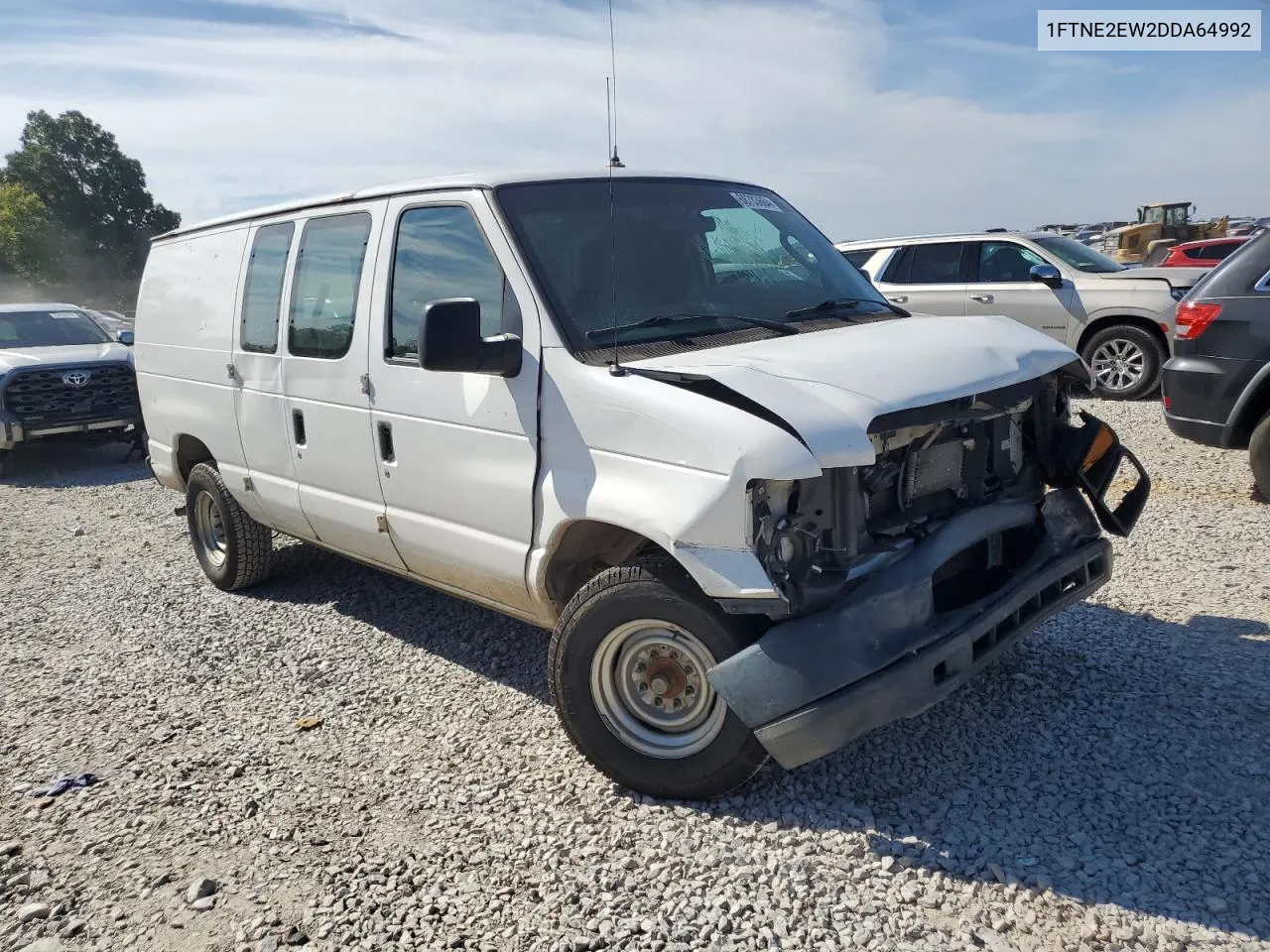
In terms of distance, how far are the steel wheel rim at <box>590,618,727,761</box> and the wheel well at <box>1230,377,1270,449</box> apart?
488 cm

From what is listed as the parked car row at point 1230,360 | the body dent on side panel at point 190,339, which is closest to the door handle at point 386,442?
the body dent on side panel at point 190,339

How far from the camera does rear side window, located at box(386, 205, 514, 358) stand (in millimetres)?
3688

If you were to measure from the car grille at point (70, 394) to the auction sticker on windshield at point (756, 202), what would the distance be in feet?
27.5

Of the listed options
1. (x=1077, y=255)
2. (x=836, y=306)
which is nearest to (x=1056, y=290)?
(x=1077, y=255)

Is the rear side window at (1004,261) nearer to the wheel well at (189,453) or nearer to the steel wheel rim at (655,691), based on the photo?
the wheel well at (189,453)

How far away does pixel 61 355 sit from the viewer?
35.7ft

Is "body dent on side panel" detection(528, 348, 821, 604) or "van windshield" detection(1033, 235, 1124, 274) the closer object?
"body dent on side panel" detection(528, 348, 821, 604)

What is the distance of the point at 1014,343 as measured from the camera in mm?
3564

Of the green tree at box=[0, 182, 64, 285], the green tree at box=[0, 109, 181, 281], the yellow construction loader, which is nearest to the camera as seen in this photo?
the yellow construction loader

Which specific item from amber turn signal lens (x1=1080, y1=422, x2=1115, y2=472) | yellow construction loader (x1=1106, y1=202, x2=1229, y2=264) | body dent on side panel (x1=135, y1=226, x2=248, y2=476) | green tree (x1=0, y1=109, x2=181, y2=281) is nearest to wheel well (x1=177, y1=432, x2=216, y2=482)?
body dent on side panel (x1=135, y1=226, x2=248, y2=476)

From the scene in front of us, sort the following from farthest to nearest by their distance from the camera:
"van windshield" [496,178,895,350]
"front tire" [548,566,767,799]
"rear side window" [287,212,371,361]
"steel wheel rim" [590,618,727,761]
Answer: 1. "rear side window" [287,212,371,361]
2. "van windshield" [496,178,895,350]
3. "steel wheel rim" [590,618,727,761]
4. "front tire" [548,566,767,799]

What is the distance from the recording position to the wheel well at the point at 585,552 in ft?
11.2

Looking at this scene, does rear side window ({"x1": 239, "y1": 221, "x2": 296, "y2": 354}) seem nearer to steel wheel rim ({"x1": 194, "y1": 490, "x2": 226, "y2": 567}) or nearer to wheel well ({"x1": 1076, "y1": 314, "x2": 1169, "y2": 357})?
steel wheel rim ({"x1": 194, "y1": 490, "x2": 226, "y2": 567})

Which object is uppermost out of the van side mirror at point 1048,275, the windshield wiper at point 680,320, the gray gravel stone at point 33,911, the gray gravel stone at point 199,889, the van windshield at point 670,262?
the van windshield at point 670,262
